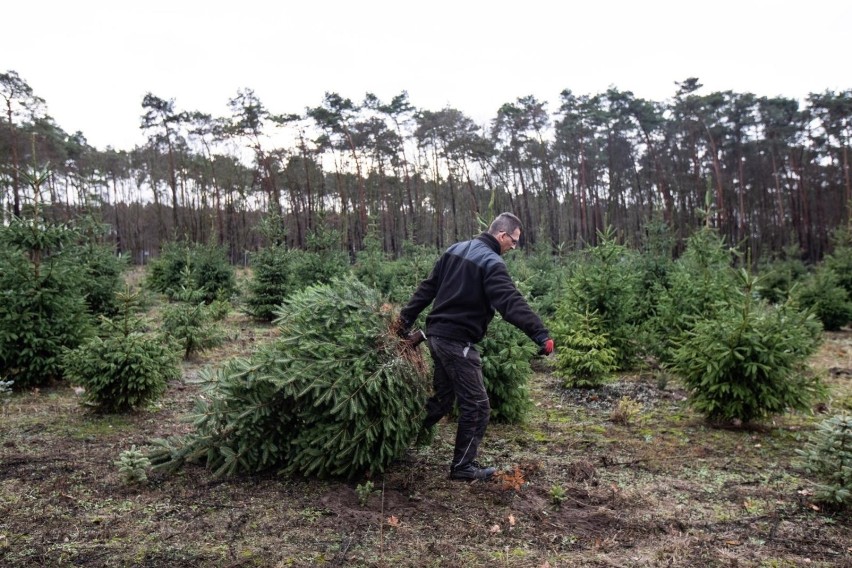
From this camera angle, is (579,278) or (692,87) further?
(692,87)

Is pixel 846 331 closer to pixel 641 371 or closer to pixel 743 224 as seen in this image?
pixel 641 371

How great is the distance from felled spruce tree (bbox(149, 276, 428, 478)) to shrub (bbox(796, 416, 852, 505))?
308 cm

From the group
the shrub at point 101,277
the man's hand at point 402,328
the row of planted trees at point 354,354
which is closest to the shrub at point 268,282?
the shrub at point 101,277

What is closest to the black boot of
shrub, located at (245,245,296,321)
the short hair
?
the short hair

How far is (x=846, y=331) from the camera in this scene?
15.4 meters

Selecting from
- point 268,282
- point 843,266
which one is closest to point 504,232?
point 268,282

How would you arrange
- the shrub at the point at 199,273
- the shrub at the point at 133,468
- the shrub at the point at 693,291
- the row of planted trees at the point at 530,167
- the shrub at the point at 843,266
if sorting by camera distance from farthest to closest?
the row of planted trees at the point at 530,167
the shrub at the point at 199,273
the shrub at the point at 843,266
the shrub at the point at 693,291
the shrub at the point at 133,468

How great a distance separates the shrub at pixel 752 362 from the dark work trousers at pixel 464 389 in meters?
3.17

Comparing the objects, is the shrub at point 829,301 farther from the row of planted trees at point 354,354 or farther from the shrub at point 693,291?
the shrub at point 693,291

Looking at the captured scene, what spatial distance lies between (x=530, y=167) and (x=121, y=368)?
38.2 meters

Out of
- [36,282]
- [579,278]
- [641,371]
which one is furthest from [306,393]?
[641,371]

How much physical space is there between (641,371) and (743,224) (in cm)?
3457

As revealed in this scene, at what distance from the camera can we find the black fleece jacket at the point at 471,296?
421cm

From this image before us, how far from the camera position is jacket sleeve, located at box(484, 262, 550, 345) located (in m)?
4.12
